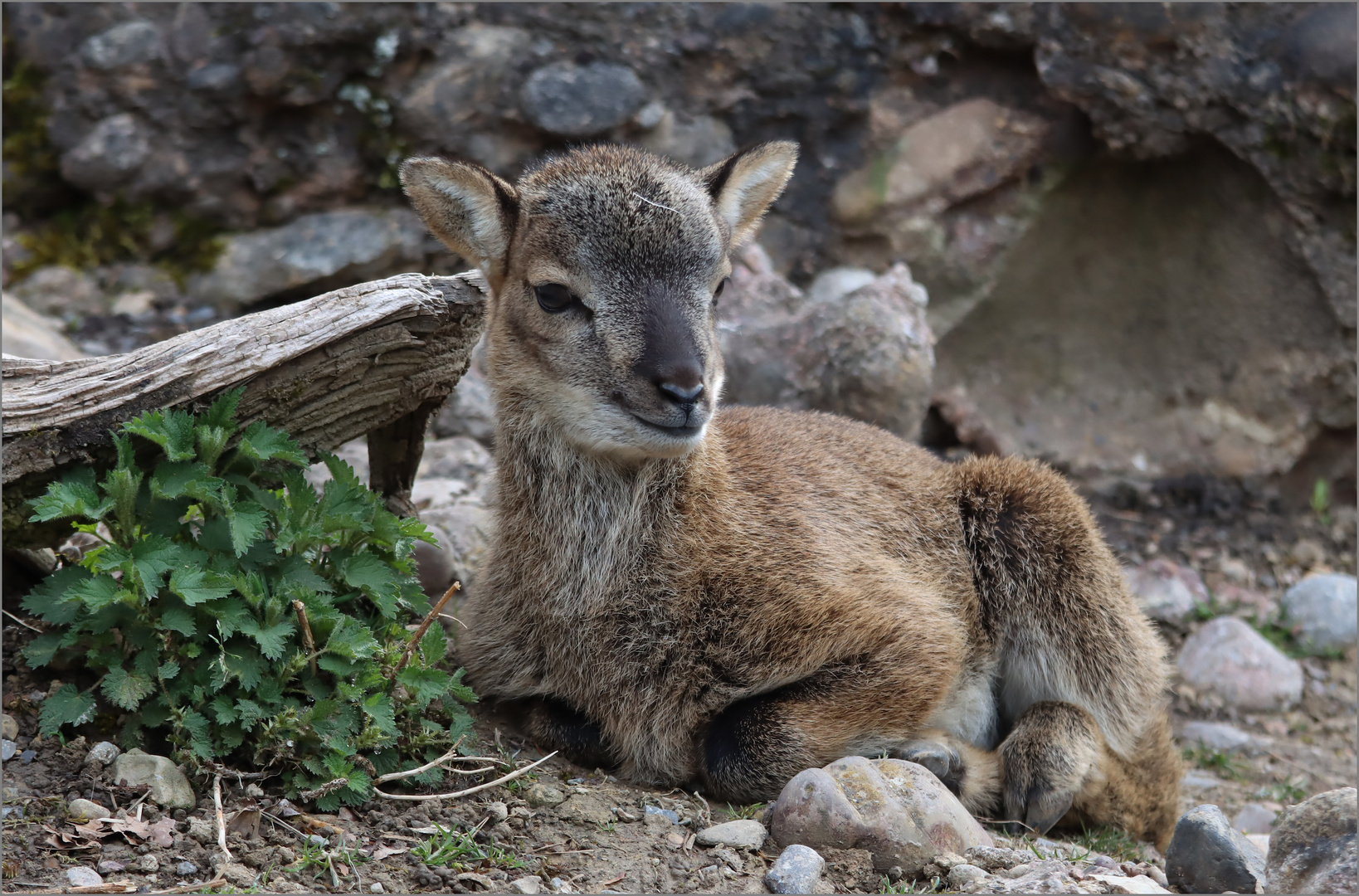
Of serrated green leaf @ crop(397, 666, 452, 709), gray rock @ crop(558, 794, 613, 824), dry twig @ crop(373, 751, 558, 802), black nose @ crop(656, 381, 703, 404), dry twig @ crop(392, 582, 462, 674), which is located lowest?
gray rock @ crop(558, 794, 613, 824)

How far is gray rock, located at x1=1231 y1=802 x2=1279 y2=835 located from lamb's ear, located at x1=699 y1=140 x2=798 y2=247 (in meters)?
4.50

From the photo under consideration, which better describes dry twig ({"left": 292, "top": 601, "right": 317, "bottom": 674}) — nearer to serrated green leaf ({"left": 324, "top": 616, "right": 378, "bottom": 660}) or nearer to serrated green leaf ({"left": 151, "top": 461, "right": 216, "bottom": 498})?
serrated green leaf ({"left": 324, "top": 616, "right": 378, "bottom": 660})

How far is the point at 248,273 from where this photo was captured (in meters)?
9.55

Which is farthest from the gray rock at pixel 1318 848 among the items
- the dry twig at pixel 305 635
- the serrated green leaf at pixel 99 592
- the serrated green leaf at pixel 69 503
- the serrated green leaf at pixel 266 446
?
the serrated green leaf at pixel 69 503

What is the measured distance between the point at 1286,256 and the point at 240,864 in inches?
377

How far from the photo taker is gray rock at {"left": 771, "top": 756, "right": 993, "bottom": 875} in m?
4.85

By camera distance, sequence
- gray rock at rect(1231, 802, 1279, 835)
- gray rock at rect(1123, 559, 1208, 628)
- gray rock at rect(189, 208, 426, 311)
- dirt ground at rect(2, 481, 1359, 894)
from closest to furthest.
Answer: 1. dirt ground at rect(2, 481, 1359, 894)
2. gray rock at rect(1231, 802, 1279, 835)
3. gray rock at rect(1123, 559, 1208, 628)
4. gray rock at rect(189, 208, 426, 311)

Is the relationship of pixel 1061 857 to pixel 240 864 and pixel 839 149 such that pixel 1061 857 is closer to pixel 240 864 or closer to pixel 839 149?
pixel 240 864

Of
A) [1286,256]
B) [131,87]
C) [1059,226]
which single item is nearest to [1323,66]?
[1286,256]

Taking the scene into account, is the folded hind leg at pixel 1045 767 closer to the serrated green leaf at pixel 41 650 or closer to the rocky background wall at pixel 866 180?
the rocky background wall at pixel 866 180

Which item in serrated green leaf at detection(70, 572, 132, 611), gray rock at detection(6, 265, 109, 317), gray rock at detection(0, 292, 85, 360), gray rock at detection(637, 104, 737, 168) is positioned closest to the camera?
serrated green leaf at detection(70, 572, 132, 611)

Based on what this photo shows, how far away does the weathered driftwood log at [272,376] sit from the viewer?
16.5ft

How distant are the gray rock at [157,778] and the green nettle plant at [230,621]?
9cm

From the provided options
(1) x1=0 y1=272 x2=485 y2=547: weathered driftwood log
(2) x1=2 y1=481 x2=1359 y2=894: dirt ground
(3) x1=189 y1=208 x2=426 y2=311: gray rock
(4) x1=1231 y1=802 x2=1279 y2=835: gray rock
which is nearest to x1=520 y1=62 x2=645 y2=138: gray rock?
(3) x1=189 y1=208 x2=426 y2=311: gray rock
